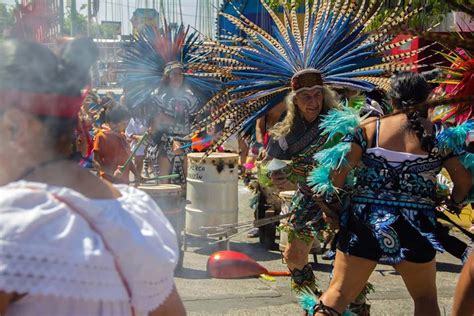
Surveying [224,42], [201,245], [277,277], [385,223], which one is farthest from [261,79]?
[201,245]

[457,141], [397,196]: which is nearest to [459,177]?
[457,141]

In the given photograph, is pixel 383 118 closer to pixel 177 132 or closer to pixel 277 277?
pixel 277 277

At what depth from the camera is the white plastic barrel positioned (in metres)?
7.83

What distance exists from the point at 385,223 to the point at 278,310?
1844mm

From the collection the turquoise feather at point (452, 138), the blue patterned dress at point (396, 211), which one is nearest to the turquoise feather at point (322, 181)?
the blue patterned dress at point (396, 211)

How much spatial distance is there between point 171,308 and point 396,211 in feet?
7.59

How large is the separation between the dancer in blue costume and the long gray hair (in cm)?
99

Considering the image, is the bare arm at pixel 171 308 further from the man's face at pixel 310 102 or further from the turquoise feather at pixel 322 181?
the man's face at pixel 310 102

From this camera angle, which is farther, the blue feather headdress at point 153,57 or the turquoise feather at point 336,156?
the blue feather headdress at point 153,57

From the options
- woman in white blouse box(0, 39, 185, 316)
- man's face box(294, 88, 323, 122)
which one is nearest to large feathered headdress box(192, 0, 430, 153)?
man's face box(294, 88, 323, 122)

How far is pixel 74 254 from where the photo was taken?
71.7 inches

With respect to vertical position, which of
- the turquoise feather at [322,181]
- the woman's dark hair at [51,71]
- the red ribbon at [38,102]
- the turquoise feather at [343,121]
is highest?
the woman's dark hair at [51,71]

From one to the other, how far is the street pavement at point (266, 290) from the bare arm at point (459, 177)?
4.33 feet

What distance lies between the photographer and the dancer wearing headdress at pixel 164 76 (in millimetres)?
8039
